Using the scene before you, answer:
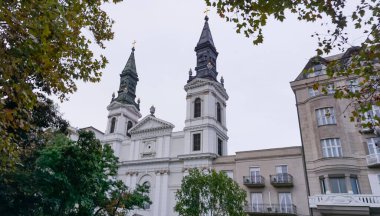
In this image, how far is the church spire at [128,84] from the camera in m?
47.7

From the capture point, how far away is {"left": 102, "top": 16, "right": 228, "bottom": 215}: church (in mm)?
34156

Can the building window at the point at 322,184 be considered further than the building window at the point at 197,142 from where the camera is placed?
No

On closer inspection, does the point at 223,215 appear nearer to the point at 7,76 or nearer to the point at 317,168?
the point at 317,168

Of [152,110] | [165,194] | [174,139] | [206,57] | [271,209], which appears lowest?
[271,209]

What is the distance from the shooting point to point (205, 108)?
3697 centimetres

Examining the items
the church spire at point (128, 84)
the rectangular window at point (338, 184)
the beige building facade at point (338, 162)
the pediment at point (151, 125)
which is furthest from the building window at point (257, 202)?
the church spire at point (128, 84)

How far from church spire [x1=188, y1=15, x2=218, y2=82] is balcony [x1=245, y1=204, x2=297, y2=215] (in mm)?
19940

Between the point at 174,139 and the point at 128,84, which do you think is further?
the point at 128,84

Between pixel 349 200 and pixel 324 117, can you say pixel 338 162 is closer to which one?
pixel 349 200

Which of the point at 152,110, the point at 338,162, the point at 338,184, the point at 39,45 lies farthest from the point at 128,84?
the point at 39,45

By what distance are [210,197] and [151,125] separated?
915 inches

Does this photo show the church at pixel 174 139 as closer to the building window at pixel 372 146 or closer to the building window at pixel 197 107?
the building window at pixel 197 107

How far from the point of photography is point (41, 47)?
556 cm

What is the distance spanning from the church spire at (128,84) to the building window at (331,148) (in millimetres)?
33747
